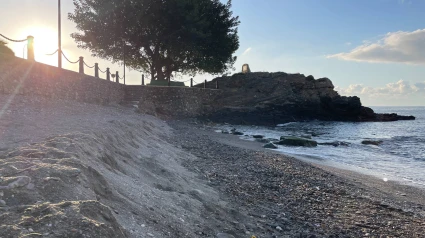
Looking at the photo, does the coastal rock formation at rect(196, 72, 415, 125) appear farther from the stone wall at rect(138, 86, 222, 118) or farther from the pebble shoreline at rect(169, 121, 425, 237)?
the pebble shoreline at rect(169, 121, 425, 237)

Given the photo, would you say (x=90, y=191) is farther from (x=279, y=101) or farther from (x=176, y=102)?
(x=279, y=101)

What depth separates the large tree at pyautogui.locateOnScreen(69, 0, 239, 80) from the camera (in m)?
29.5

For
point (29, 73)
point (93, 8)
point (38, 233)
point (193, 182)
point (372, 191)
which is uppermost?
point (93, 8)

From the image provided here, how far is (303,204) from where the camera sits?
19.3 feet

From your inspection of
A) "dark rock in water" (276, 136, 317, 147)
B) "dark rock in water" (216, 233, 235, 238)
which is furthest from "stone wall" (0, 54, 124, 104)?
"dark rock in water" (276, 136, 317, 147)

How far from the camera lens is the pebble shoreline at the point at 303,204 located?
15.6 feet

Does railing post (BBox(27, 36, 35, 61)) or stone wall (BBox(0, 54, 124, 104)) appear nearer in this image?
stone wall (BBox(0, 54, 124, 104))

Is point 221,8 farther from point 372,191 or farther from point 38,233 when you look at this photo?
point 38,233

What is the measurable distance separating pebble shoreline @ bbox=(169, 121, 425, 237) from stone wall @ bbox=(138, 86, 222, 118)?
15763 millimetres

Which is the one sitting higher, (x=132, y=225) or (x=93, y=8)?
(x=93, y=8)

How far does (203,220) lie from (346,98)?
4084cm

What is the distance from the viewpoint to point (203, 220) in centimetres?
422

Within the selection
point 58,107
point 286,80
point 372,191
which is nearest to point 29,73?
point 58,107

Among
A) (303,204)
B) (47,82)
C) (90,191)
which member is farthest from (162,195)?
(47,82)
